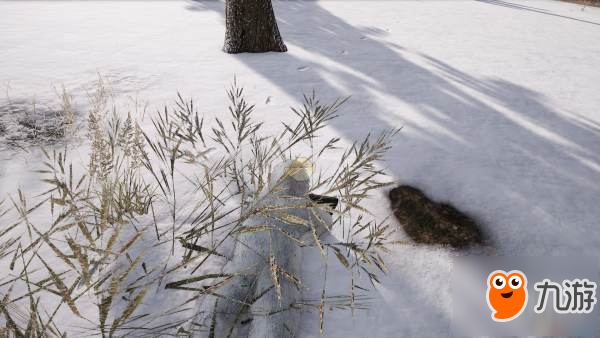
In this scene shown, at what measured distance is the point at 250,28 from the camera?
4.94 meters

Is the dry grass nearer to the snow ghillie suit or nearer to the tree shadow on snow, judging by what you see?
the snow ghillie suit

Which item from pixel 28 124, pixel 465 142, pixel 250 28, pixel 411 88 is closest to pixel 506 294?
pixel 465 142

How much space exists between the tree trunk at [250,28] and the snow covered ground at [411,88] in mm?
222

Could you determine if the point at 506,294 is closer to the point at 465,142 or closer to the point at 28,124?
the point at 465,142

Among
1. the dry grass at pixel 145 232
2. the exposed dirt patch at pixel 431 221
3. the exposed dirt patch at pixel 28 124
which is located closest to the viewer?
the dry grass at pixel 145 232

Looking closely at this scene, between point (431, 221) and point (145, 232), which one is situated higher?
point (431, 221)

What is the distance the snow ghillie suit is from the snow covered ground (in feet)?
0.69

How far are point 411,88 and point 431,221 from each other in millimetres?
2305

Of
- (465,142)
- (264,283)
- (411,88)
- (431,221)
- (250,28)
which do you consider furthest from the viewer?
(250,28)

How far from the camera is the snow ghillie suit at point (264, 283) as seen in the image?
1.39 m

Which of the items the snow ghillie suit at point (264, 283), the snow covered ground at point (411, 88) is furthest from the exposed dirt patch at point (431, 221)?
the snow ghillie suit at point (264, 283)

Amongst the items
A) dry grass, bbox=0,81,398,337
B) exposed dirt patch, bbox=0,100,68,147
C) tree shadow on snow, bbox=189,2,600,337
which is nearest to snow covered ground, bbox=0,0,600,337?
tree shadow on snow, bbox=189,2,600,337

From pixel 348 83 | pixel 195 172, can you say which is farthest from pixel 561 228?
pixel 348 83

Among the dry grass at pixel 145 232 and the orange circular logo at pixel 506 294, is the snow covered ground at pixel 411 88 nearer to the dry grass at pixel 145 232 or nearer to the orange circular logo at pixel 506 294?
the orange circular logo at pixel 506 294
